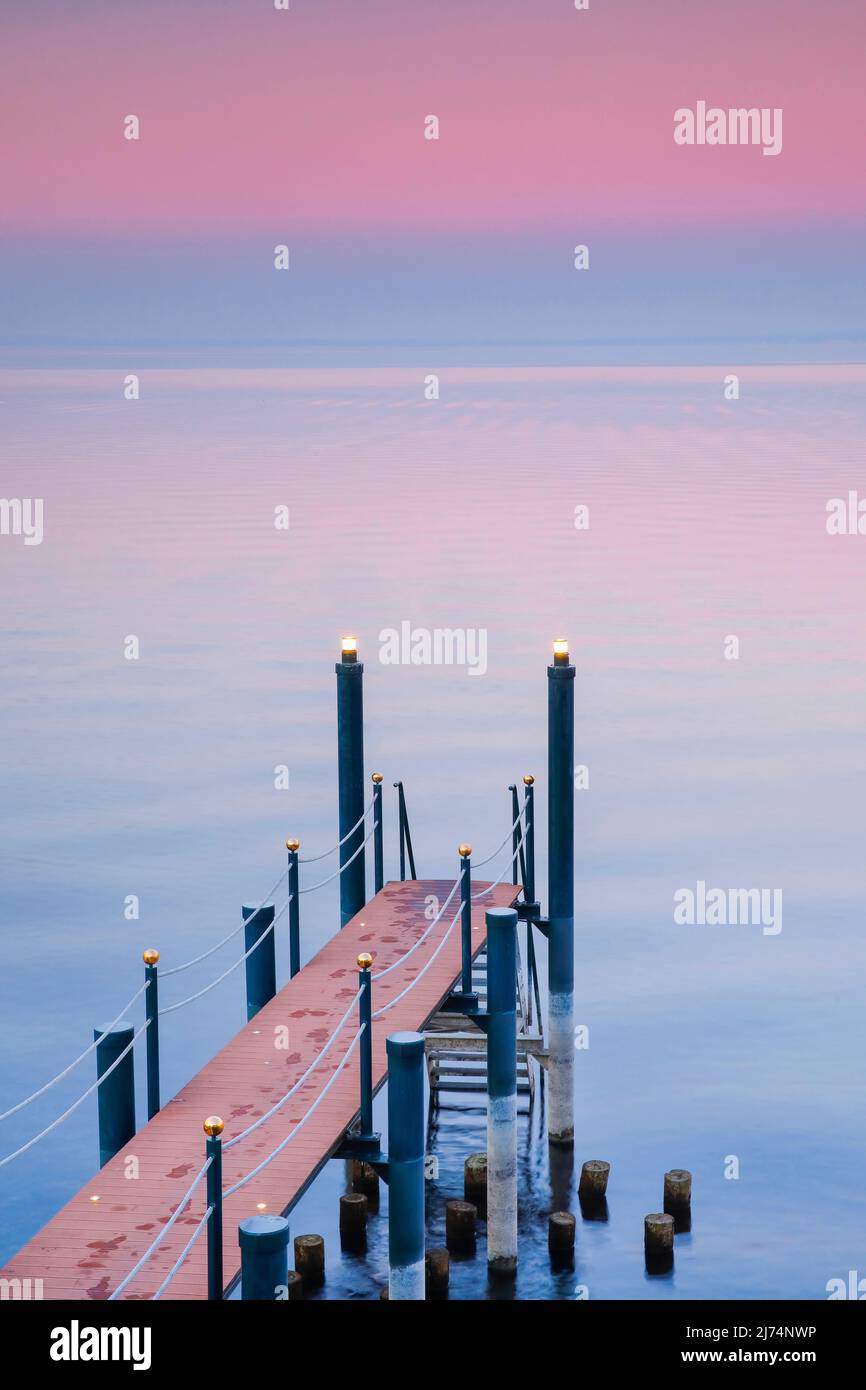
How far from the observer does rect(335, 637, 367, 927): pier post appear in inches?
771

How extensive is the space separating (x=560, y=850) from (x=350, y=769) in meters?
2.36

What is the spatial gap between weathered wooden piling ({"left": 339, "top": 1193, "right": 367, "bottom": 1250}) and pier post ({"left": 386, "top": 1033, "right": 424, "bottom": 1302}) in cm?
362

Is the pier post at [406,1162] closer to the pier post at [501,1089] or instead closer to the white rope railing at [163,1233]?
the white rope railing at [163,1233]

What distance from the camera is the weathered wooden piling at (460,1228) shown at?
1766 centimetres

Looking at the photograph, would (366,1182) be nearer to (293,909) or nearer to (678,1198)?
(293,909)

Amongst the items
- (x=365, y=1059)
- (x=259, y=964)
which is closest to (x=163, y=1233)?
(x=365, y=1059)

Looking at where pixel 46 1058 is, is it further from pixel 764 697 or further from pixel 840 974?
pixel 764 697

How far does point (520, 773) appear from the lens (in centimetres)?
3784

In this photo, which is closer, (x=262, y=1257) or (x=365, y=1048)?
(x=262, y=1257)

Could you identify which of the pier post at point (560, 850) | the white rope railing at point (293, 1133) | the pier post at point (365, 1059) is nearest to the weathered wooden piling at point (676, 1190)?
the pier post at point (560, 850)

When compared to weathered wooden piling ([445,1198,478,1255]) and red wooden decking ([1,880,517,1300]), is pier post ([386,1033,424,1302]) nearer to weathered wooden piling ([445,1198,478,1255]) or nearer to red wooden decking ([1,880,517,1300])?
red wooden decking ([1,880,517,1300])

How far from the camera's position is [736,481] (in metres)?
82.7

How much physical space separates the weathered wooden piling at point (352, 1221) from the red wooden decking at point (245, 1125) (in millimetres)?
2145

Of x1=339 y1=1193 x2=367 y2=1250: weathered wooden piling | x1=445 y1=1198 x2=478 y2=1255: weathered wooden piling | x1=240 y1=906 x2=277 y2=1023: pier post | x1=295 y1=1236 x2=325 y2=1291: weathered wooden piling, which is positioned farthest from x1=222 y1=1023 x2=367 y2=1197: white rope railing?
x1=339 y1=1193 x2=367 y2=1250: weathered wooden piling
